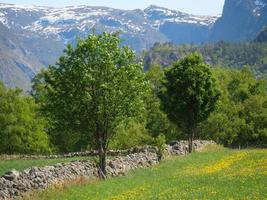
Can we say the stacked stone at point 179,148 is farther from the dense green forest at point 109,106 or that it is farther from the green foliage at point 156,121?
the green foliage at point 156,121

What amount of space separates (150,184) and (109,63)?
12006 mm

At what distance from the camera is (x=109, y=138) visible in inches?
1741

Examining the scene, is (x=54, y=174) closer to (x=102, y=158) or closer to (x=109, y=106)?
(x=102, y=158)

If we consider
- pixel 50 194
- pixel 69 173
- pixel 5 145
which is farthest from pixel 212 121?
pixel 50 194

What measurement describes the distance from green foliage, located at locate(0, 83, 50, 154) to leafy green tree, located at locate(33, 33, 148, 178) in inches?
1803

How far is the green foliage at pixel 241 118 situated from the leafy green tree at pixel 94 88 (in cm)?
5153

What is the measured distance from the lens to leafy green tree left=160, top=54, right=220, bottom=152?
204 ft

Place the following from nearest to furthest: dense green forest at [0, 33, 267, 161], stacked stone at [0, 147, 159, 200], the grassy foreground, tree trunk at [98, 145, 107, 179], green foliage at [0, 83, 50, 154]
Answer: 1. the grassy foreground
2. stacked stone at [0, 147, 159, 200]
3. dense green forest at [0, 33, 267, 161]
4. tree trunk at [98, 145, 107, 179]
5. green foliage at [0, 83, 50, 154]

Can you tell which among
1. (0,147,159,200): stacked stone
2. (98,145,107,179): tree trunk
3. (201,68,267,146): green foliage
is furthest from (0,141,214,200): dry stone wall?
(201,68,267,146): green foliage

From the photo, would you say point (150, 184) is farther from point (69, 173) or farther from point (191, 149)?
point (191, 149)

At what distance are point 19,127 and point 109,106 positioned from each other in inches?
2033

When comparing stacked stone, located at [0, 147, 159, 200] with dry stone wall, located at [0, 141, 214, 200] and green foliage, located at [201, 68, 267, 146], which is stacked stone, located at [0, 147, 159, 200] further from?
green foliage, located at [201, 68, 267, 146]

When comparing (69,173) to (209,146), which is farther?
(209,146)

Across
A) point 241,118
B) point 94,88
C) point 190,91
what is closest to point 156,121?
point 241,118
